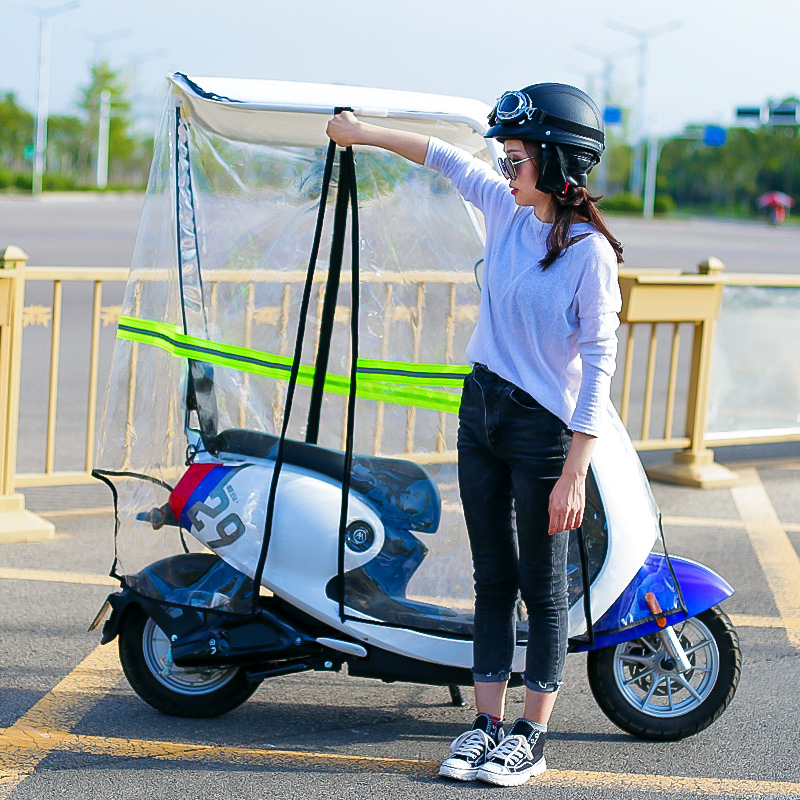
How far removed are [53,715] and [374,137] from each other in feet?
6.42

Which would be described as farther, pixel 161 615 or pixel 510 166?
pixel 161 615

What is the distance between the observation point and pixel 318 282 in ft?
11.8

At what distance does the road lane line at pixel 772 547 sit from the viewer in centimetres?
477

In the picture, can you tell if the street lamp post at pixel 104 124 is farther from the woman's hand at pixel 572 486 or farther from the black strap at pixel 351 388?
the woman's hand at pixel 572 486

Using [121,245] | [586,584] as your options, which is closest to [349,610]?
[586,584]

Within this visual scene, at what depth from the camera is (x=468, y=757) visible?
3072mm

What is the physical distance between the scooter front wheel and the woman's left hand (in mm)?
635

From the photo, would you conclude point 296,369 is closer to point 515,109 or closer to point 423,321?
point 423,321

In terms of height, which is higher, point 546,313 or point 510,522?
point 546,313

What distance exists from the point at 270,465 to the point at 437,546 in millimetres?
566

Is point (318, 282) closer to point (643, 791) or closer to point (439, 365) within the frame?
point (439, 365)

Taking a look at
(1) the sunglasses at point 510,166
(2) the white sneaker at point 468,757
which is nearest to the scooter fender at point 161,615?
(2) the white sneaker at point 468,757

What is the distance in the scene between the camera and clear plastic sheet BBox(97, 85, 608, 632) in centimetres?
329

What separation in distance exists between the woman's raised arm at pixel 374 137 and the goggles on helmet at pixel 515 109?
28 cm
